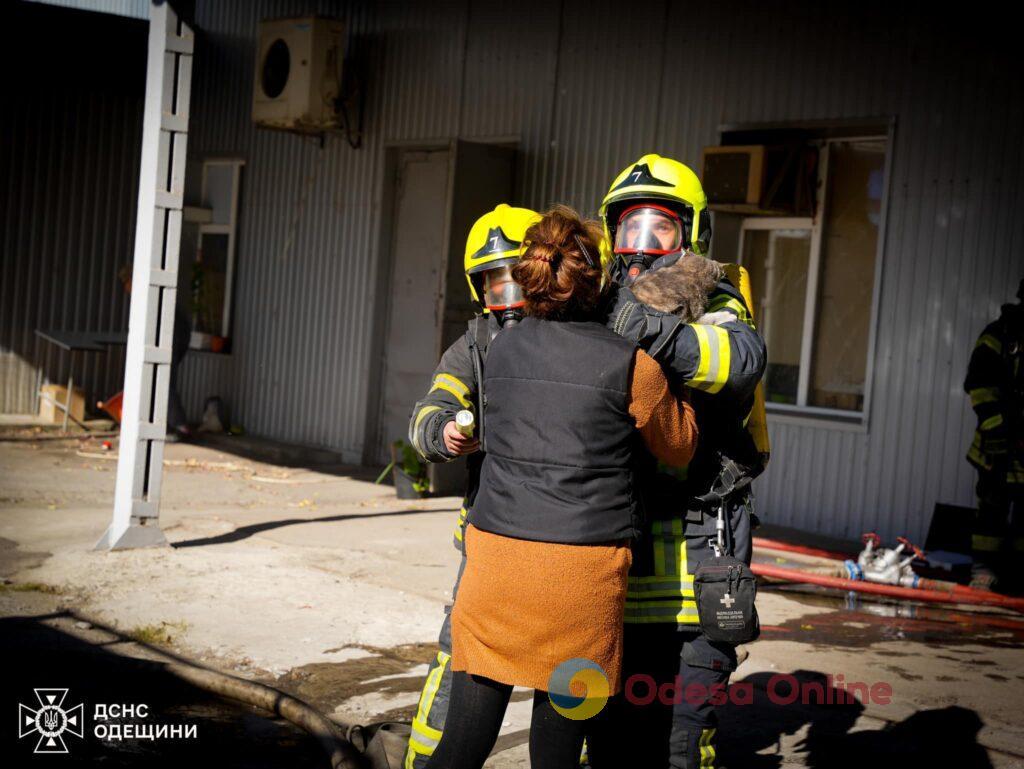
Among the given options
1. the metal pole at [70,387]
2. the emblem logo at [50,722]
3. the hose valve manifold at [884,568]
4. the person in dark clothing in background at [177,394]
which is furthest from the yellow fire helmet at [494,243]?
the metal pole at [70,387]

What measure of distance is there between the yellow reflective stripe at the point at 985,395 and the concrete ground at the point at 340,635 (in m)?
1.45

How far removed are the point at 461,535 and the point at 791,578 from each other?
4670 millimetres

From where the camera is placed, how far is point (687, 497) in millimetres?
3480

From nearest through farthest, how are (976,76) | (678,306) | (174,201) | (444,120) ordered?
(678,306) < (174,201) < (976,76) < (444,120)

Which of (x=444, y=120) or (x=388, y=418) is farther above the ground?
(x=444, y=120)

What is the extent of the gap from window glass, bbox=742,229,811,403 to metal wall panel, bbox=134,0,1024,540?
62 cm

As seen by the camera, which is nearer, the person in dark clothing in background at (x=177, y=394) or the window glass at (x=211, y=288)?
the person in dark clothing in background at (x=177, y=394)

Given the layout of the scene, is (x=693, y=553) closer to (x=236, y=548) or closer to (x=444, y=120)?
(x=236, y=548)

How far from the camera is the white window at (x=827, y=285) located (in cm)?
997

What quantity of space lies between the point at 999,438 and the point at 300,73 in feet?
28.0

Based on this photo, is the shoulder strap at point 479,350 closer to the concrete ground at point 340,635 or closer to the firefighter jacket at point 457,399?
the firefighter jacket at point 457,399

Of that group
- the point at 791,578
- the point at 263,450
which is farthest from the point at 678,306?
the point at 263,450

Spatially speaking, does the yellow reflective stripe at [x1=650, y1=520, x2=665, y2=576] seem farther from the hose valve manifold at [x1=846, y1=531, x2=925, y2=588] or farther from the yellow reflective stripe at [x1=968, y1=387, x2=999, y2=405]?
the yellow reflective stripe at [x1=968, y1=387, x2=999, y2=405]

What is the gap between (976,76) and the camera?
8.97 meters
